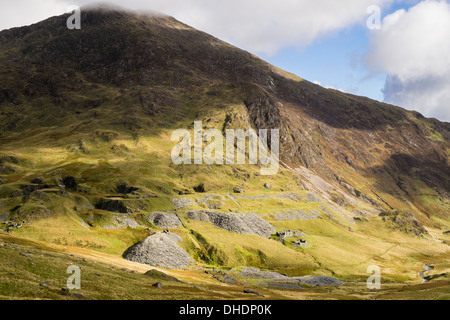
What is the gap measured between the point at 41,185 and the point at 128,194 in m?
46.4

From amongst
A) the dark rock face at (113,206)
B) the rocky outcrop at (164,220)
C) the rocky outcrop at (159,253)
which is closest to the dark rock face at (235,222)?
the rocky outcrop at (164,220)

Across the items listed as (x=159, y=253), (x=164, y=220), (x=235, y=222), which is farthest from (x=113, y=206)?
(x=235, y=222)

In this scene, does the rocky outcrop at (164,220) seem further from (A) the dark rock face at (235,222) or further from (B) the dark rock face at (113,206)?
(B) the dark rock face at (113,206)

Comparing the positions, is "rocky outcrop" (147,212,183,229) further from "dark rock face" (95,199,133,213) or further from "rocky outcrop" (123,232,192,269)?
"rocky outcrop" (123,232,192,269)

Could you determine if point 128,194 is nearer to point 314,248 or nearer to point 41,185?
point 41,185

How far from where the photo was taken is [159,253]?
449ft

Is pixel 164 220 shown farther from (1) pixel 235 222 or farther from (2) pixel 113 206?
(1) pixel 235 222

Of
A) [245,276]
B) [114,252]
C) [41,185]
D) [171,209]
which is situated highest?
[41,185]

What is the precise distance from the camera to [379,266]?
173000mm
